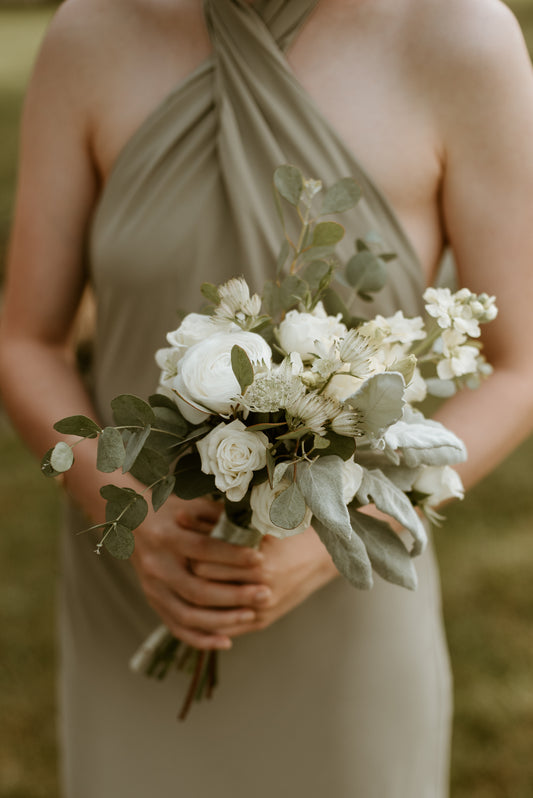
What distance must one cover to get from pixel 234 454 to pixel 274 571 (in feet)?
1.61

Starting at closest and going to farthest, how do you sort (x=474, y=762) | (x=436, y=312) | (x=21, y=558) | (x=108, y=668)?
(x=436, y=312) < (x=108, y=668) < (x=474, y=762) < (x=21, y=558)

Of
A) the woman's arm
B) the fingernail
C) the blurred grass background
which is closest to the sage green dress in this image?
the woman's arm

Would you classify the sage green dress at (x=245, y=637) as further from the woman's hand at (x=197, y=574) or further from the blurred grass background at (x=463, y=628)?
the blurred grass background at (x=463, y=628)

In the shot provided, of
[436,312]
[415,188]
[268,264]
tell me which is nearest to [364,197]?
[415,188]

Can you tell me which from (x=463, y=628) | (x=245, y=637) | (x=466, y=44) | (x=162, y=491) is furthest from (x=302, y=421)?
(x=463, y=628)

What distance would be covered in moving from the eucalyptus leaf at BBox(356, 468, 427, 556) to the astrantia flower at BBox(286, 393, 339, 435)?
0.46 ft

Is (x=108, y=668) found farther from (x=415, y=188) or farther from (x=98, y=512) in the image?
(x=415, y=188)

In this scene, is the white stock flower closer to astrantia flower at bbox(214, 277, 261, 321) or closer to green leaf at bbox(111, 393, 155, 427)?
astrantia flower at bbox(214, 277, 261, 321)

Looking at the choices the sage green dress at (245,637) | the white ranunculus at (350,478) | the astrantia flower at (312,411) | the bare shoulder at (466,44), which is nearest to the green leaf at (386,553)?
the white ranunculus at (350,478)

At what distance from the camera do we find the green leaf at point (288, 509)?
39.2 inches

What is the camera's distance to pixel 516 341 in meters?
1.57

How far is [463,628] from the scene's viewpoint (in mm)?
3486

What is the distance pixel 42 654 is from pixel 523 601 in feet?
6.80

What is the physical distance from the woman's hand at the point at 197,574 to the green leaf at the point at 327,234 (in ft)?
1.74
